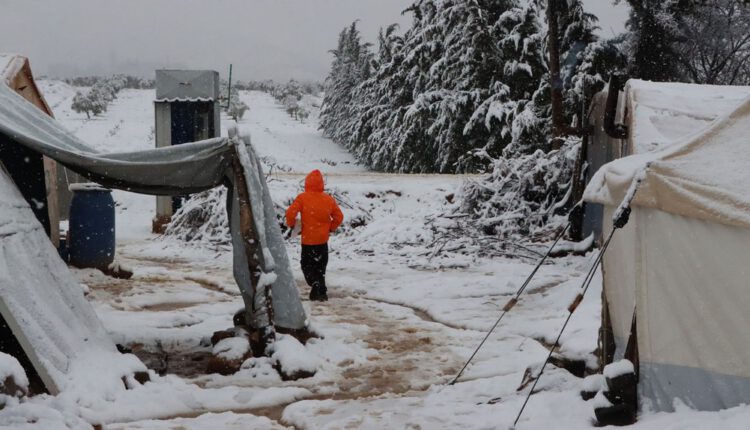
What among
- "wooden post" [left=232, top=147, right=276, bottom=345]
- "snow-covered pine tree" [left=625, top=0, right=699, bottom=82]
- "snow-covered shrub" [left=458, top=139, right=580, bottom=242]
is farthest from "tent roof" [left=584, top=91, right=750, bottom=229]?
"snow-covered pine tree" [left=625, top=0, right=699, bottom=82]

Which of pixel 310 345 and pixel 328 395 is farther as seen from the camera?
pixel 310 345

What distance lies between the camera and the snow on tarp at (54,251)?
16.9 ft

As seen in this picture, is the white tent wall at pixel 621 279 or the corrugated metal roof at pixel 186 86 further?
the corrugated metal roof at pixel 186 86

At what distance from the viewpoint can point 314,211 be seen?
880 centimetres

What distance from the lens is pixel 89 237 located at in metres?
10.5

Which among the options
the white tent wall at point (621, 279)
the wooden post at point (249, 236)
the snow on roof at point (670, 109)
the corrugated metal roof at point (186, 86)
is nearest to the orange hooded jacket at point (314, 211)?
the wooden post at point (249, 236)

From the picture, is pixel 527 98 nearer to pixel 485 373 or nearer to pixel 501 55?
pixel 501 55

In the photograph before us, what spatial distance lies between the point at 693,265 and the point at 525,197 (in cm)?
1064

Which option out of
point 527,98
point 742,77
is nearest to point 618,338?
point 527,98

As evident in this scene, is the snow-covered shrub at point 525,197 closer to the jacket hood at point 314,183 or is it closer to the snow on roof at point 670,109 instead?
the snow on roof at point 670,109

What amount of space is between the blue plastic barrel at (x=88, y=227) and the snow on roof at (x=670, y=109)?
24.7 feet

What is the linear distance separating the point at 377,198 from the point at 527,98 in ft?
40.3

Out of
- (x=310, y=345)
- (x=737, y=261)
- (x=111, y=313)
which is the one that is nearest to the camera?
(x=737, y=261)

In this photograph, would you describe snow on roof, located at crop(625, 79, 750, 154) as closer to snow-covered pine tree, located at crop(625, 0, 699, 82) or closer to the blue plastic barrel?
the blue plastic barrel
